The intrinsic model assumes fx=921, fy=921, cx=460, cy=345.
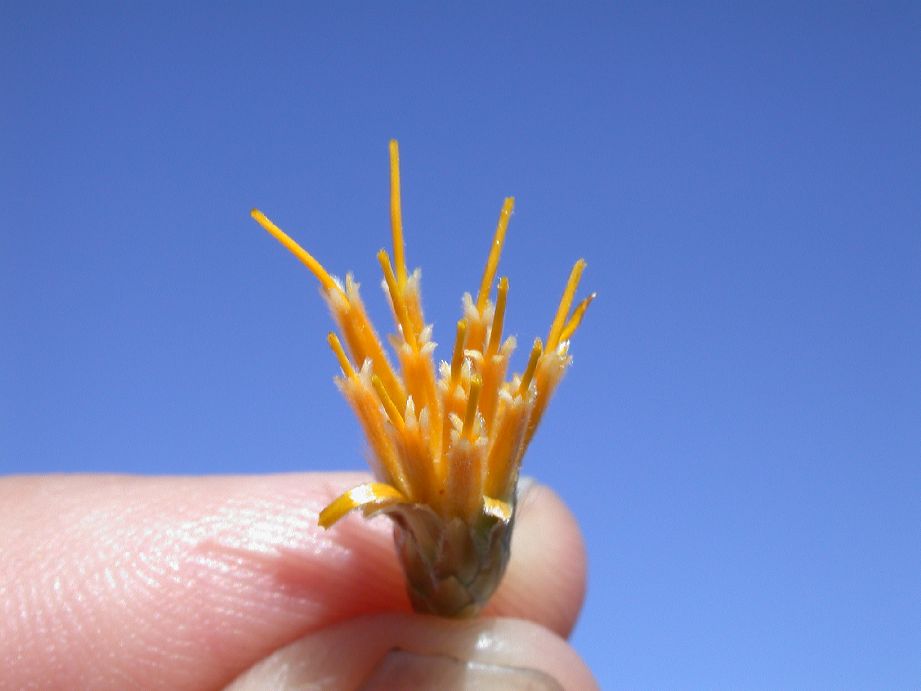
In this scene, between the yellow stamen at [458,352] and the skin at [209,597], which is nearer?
the yellow stamen at [458,352]

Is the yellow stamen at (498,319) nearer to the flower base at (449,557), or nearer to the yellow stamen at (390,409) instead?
the yellow stamen at (390,409)

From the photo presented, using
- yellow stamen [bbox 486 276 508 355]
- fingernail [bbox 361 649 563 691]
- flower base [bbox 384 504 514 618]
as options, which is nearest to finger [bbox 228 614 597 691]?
fingernail [bbox 361 649 563 691]

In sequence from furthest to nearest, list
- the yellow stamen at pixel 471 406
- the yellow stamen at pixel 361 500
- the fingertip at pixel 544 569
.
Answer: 1. the fingertip at pixel 544 569
2. the yellow stamen at pixel 471 406
3. the yellow stamen at pixel 361 500

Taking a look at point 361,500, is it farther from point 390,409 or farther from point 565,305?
point 565,305

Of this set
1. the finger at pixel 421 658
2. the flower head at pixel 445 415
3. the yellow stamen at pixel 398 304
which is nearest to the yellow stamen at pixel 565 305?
the flower head at pixel 445 415

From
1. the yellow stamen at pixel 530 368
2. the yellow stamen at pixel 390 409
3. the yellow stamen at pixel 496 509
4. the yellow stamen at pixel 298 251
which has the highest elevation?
the yellow stamen at pixel 298 251

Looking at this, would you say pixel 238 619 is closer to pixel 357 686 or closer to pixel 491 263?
pixel 357 686

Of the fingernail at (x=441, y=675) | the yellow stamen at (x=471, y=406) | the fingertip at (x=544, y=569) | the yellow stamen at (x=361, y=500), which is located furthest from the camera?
the fingertip at (x=544, y=569)

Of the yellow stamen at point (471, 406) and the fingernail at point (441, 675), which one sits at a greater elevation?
the yellow stamen at point (471, 406)
